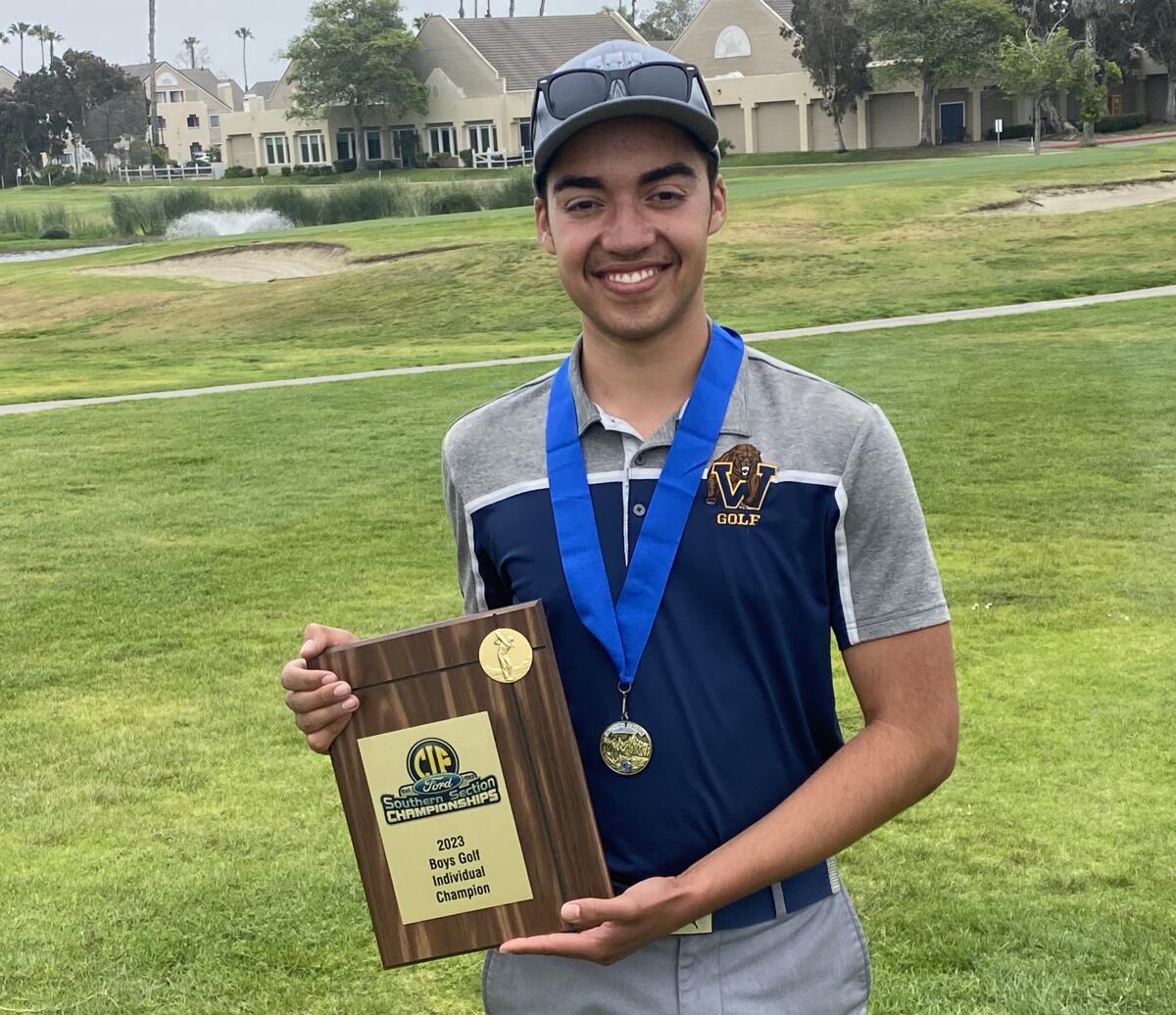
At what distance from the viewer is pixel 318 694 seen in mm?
2018

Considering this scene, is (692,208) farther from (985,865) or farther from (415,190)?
(415,190)

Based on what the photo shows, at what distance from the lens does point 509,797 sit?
204 centimetres

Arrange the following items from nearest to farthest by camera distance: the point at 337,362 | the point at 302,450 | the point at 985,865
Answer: the point at 985,865, the point at 302,450, the point at 337,362

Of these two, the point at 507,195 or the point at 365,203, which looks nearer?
the point at 507,195

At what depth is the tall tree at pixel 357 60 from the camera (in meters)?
78.6

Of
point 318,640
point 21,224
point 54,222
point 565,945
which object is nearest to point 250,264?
point 54,222

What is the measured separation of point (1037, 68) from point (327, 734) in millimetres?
56778

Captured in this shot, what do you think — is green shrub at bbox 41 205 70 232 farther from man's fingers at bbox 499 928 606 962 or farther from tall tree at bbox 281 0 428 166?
man's fingers at bbox 499 928 606 962

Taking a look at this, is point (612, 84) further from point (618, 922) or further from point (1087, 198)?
point (1087, 198)

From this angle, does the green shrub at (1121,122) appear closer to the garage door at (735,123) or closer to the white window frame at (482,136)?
the garage door at (735,123)

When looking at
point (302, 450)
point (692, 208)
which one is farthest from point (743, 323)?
point (692, 208)

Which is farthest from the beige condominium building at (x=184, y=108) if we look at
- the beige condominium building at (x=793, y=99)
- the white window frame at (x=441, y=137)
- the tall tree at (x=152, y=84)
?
the beige condominium building at (x=793, y=99)

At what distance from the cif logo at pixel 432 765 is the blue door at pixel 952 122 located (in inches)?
2904

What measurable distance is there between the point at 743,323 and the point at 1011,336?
4684 mm
